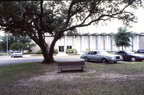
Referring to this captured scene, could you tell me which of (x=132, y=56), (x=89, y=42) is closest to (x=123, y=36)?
(x=132, y=56)

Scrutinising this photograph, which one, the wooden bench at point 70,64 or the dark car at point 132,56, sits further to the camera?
the dark car at point 132,56

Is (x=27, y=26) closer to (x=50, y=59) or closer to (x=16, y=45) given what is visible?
(x=50, y=59)

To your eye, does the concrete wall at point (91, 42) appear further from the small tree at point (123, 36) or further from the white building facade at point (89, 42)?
the small tree at point (123, 36)

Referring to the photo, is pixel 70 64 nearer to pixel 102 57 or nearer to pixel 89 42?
pixel 102 57

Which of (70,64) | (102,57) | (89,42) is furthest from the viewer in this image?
(89,42)

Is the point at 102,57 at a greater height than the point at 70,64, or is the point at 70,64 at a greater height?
the point at 102,57

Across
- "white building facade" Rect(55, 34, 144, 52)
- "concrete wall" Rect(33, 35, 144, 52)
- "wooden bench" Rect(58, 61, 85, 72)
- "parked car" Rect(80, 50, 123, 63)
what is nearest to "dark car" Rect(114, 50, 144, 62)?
"parked car" Rect(80, 50, 123, 63)

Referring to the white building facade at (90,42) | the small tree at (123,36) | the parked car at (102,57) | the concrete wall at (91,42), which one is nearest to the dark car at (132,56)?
the parked car at (102,57)

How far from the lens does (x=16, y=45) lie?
3988cm

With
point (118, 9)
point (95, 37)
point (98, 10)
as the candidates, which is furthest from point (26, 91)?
point (95, 37)

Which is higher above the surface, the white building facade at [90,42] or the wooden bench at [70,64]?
the white building facade at [90,42]

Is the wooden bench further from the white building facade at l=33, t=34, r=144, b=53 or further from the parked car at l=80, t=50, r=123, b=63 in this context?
the white building facade at l=33, t=34, r=144, b=53

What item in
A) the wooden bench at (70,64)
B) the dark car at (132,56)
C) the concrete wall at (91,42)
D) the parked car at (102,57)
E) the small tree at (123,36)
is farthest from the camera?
the concrete wall at (91,42)

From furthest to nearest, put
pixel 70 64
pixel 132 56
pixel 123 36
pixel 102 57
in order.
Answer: pixel 123 36, pixel 132 56, pixel 102 57, pixel 70 64
